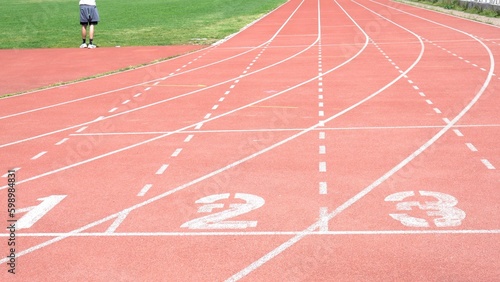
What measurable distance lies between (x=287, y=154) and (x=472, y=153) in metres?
3.05

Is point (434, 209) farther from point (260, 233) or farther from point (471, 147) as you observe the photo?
point (471, 147)

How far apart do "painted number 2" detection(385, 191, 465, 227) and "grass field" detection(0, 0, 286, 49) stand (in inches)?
856

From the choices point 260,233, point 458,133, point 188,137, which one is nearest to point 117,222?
point 260,233

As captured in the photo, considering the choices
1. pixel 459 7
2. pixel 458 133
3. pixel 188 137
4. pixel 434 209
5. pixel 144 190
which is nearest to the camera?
pixel 434 209

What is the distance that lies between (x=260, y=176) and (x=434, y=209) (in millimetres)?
2773

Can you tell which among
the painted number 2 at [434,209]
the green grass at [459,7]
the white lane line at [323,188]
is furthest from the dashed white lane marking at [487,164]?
the green grass at [459,7]

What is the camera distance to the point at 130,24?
4059 cm

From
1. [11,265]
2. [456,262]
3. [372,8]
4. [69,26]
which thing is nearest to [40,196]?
[11,265]

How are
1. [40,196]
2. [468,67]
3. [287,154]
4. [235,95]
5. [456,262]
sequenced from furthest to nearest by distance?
[468,67]
[235,95]
[287,154]
[40,196]
[456,262]

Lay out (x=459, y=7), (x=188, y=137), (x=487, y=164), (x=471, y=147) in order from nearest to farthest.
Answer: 1. (x=487, y=164)
2. (x=471, y=147)
3. (x=188, y=137)
4. (x=459, y=7)

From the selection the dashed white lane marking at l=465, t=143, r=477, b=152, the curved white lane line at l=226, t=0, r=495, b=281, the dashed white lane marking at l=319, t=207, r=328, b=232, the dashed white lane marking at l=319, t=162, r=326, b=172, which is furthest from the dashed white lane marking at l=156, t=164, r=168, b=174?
the dashed white lane marking at l=465, t=143, r=477, b=152

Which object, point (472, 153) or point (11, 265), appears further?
point (472, 153)

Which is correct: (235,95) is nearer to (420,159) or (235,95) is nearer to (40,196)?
(420,159)

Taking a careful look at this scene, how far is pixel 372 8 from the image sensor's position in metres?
51.9
